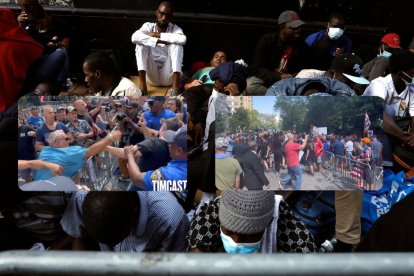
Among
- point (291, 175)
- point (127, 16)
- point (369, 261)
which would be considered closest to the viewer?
point (369, 261)

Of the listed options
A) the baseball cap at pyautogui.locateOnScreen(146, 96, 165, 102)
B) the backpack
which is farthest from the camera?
the backpack

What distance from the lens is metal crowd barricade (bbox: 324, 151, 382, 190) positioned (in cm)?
208

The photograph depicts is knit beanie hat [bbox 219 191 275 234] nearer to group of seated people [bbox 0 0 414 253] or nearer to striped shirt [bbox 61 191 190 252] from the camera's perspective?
group of seated people [bbox 0 0 414 253]

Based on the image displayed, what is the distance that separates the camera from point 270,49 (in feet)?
13.6

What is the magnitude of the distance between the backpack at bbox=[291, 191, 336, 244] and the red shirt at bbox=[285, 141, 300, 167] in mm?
383

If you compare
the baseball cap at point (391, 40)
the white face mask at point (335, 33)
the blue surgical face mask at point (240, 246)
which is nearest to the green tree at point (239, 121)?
the blue surgical face mask at point (240, 246)

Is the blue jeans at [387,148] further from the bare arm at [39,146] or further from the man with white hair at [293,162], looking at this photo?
the bare arm at [39,146]

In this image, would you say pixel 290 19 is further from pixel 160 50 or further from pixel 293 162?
pixel 293 162

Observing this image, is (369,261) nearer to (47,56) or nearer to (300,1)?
(47,56)

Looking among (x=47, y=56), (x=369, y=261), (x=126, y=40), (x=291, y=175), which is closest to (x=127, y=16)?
(x=126, y=40)

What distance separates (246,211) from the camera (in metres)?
2.07

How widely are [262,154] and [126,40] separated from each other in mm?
2717

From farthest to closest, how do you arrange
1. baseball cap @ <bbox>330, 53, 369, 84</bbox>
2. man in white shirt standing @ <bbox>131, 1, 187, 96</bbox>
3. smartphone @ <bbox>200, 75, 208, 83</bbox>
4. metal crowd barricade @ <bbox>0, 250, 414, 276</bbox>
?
man in white shirt standing @ <bbox>131, 1, 187, 96</bbox>
smartphone @ <bbox>200, 75, 208, 83</bbox>
baseball cap @ <bbox>330, 53, 369, 84</bbox>
metal crowd barricade @ <bbox>0, 250, 414, 276</bbox>

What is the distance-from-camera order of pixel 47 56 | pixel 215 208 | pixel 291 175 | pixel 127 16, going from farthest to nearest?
pixel 127 16, pixel 47 56, pixel 215 208, pixel 291 175
